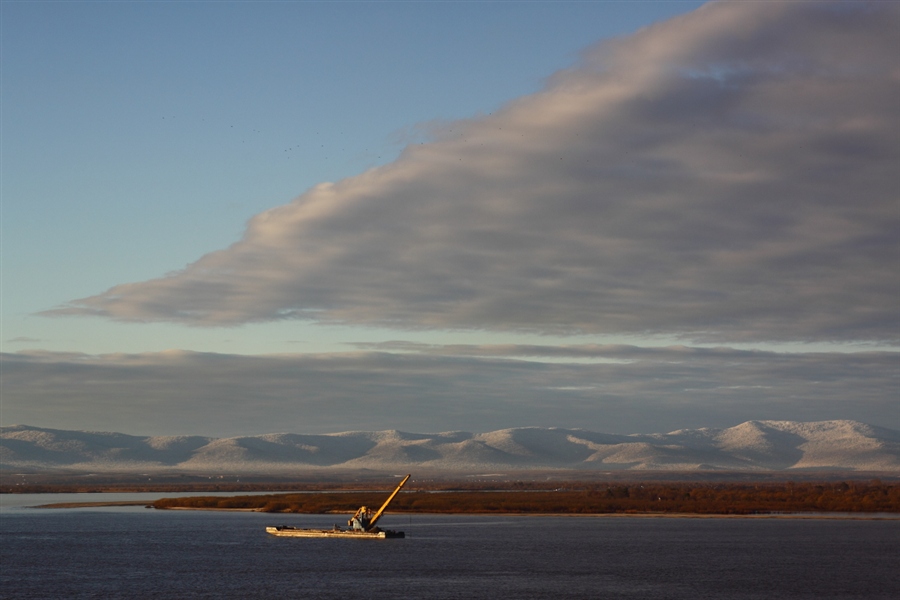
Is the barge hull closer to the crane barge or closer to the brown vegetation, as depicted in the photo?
the crane barge

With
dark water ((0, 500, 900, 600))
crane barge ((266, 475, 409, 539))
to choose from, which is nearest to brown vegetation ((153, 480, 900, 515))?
dark water ((0, 500, 900, 600))

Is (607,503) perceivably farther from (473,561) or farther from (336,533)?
(473,561)

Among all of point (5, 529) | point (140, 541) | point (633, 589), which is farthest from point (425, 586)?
point (5, 529)

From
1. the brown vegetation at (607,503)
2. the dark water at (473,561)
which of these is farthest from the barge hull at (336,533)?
the brown vegetation at (607,503)

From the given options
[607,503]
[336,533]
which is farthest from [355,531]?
[607,503]

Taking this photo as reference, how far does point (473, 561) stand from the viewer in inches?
3211

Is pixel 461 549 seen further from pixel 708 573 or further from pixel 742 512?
pixel 742 512

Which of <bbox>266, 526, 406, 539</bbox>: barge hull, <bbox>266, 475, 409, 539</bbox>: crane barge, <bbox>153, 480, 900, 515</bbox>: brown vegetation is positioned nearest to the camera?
<bbox>266, 526, 406, 539</bbox>: barge hull

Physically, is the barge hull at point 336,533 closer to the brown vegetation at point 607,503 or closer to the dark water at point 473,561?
the dark water at point 473,561

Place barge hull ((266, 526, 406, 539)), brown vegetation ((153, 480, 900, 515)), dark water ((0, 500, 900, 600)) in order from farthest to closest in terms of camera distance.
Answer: brown vegetation ((153, 480, 900, 515)) → barge hull ((266, 526, 406, 539)) → dark water ((0, 500, 900, 600))

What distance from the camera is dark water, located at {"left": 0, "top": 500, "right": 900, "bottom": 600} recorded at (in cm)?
6806

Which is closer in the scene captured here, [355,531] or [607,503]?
[355,531]

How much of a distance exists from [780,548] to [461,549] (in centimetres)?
2649

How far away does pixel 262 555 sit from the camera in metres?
88.6
